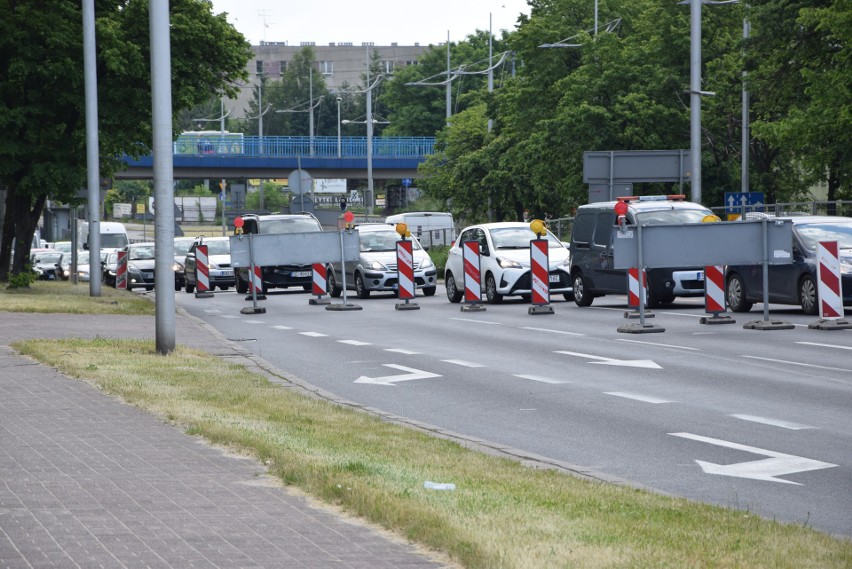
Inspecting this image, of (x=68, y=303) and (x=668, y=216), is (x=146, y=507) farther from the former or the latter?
(x=68, y=303)

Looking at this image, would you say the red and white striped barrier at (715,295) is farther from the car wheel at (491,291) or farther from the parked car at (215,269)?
the parked car at (215,269)

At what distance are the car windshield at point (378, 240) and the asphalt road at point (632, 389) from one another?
30.4 feet

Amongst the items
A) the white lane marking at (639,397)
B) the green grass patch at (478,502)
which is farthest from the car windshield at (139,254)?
the green grass patch at (478,502)

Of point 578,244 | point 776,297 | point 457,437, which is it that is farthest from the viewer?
point 578,244

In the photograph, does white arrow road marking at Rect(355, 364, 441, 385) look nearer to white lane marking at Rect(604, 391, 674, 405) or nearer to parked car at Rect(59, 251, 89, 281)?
white lane marking at Rect(604, 391, 674, 405)

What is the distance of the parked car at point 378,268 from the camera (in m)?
34.4

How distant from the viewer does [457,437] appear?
10.9 m

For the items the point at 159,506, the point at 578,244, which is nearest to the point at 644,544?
the point at 159,506

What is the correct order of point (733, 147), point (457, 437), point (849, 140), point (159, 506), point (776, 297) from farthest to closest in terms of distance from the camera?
point (733, 147), point (849, 140), point (776, 297), point (457, 437), point (159, 506)

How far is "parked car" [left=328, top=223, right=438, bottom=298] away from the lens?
3441 centimetres

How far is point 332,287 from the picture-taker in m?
36.0

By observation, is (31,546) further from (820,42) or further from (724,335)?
(820,42)

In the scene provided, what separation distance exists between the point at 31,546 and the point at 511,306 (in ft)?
78.2

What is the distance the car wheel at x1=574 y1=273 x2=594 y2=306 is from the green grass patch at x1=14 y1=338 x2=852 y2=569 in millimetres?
16601
